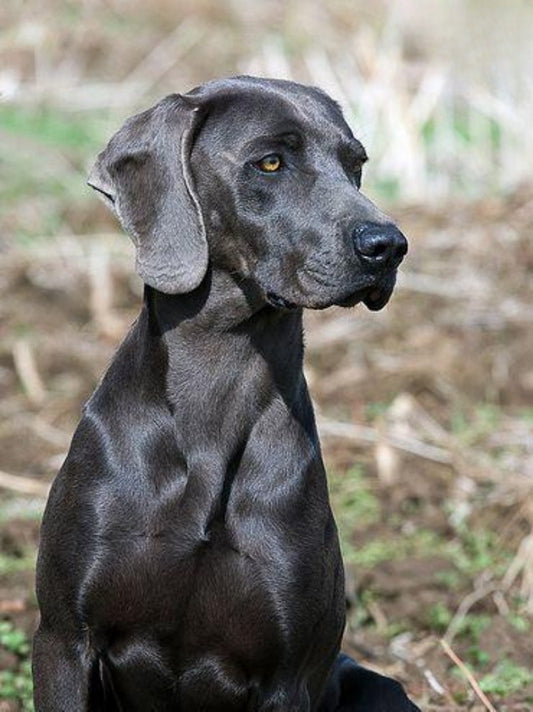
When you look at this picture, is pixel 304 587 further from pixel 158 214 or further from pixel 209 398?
pixel 158 214

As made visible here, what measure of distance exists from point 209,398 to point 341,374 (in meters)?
4.33

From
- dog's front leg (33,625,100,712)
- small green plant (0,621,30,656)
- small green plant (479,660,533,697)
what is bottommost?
small green plant (0,621,30,656)

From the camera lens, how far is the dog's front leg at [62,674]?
12.5 ft

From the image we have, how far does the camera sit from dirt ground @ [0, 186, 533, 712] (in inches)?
220

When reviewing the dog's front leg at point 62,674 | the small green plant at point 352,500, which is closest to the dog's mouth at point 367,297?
the dog's front leg at point 62,674

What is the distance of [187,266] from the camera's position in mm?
3750

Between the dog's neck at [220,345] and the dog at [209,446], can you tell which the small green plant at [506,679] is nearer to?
the dog at [209,446]

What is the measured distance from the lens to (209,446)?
12.6 ft

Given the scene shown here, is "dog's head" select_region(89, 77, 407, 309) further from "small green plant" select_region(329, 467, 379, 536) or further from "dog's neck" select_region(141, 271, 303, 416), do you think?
"small green plant" select_region(329, 467, 379, 536)

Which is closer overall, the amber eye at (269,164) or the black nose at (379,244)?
the black nose at (379,244)

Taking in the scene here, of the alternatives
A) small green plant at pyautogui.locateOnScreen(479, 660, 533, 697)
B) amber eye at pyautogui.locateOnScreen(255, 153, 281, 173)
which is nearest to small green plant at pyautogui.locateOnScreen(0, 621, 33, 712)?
small green plant at pyautogui.locateOnScreen(479, 660, 533, 697)

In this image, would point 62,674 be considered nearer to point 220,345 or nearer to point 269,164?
point 220,345

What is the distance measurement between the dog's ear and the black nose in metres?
0.42

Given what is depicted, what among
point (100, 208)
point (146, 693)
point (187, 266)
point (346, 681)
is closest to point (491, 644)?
point (346, 681)
